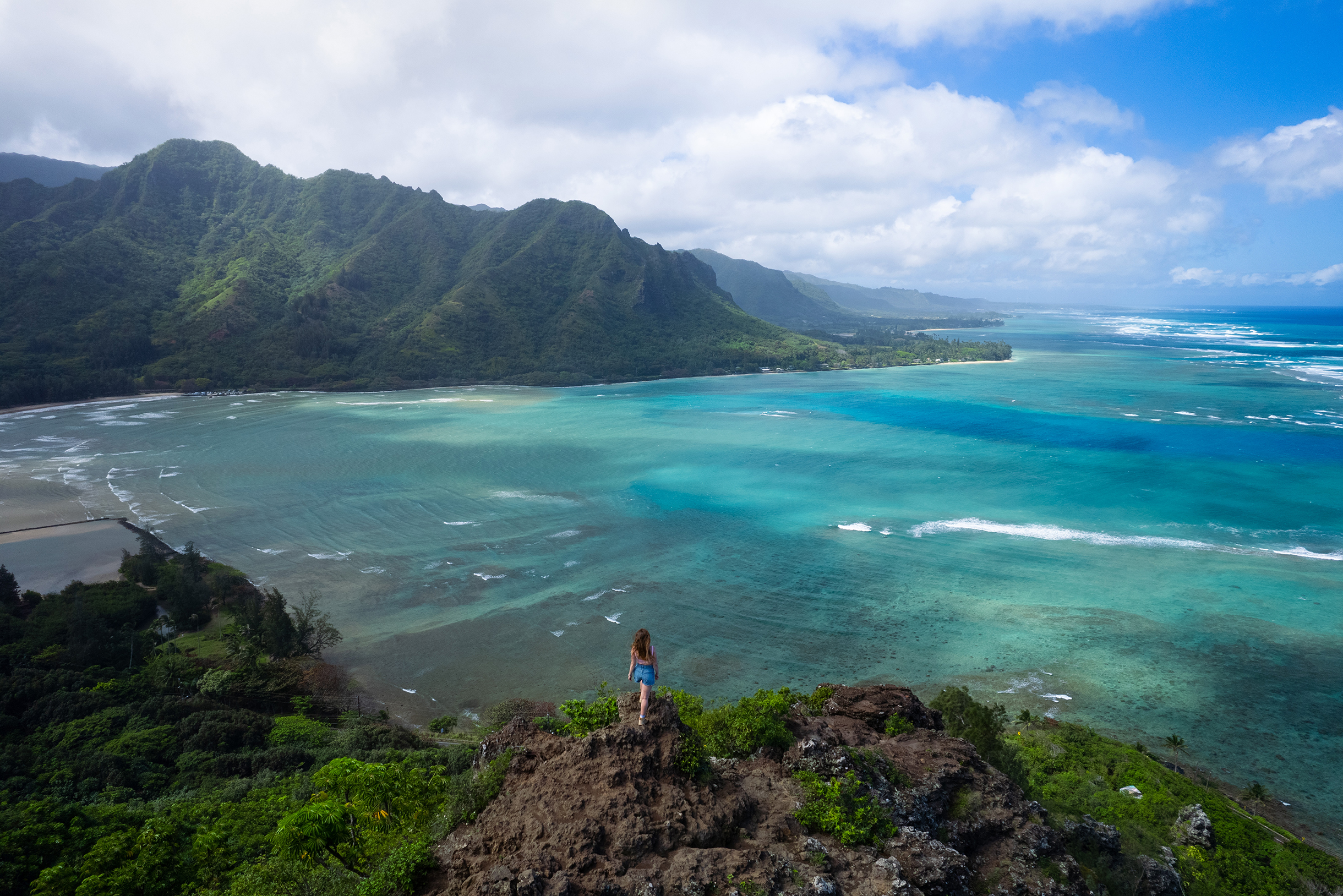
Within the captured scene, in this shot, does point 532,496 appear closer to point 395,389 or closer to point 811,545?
point 811,545

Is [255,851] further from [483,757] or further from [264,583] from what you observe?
[264,583]

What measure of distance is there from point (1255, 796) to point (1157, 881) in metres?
16.2

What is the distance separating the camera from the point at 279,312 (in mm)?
156750

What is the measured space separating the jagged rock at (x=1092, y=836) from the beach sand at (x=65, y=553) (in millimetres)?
56872

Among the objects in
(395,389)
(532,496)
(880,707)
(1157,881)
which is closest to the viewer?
(1157,881)

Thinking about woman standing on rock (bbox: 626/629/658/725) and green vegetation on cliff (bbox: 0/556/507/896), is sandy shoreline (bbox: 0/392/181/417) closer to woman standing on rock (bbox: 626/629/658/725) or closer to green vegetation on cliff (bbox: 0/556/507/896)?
green vegetation on cliff (bbox: 0/556/507/896)

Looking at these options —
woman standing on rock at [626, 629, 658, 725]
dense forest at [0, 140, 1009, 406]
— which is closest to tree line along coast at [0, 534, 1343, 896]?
woman standing on rock at [626, 629, 658, 725]

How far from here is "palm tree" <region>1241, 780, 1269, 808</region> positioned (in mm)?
24641

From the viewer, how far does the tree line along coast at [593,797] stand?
10.4 meters

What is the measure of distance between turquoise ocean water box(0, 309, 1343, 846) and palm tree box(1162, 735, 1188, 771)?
2.14 feet

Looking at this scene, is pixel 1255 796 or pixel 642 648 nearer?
pixel 642 648

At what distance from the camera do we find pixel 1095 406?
358 ft

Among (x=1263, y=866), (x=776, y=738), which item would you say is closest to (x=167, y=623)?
(x=776, y=738)

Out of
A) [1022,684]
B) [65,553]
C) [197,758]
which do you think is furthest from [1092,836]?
[65,553]
